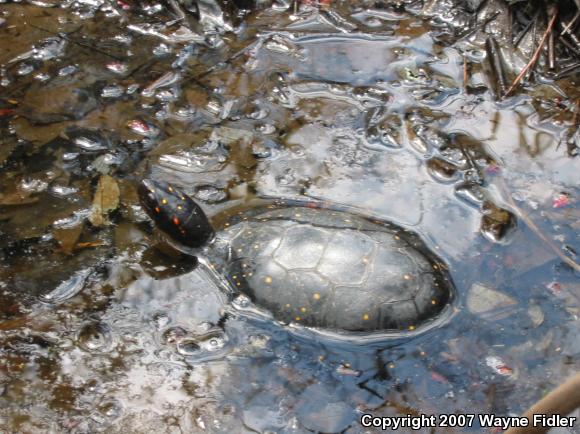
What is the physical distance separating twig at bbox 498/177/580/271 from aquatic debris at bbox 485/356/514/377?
0.81 metres

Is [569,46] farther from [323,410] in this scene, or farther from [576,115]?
[323,410]

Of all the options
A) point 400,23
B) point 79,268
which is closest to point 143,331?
point 79,268

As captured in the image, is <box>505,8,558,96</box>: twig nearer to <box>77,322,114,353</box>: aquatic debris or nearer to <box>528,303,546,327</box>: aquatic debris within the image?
<box>528,303,546,327</box>: aquatic debris

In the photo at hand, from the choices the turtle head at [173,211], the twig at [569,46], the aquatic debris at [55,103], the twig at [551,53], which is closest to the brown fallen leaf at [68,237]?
the turtle head at [173,211]

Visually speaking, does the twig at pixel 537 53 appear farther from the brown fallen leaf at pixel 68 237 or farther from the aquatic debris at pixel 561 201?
the brown fallen leaf at pixel 68 237

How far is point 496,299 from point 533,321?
224 mm

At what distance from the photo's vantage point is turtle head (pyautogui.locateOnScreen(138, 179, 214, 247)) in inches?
134

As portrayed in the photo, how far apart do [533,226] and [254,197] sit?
176 centimetres

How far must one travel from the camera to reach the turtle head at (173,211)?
3.40 metres

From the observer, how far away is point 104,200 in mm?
3797

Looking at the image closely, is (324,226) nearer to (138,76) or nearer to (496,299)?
(496,299)

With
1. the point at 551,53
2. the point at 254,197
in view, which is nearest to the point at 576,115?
the point at 551,53

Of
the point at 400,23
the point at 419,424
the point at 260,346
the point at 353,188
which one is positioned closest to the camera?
the point at 419,424

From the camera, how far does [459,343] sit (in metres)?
3.24
